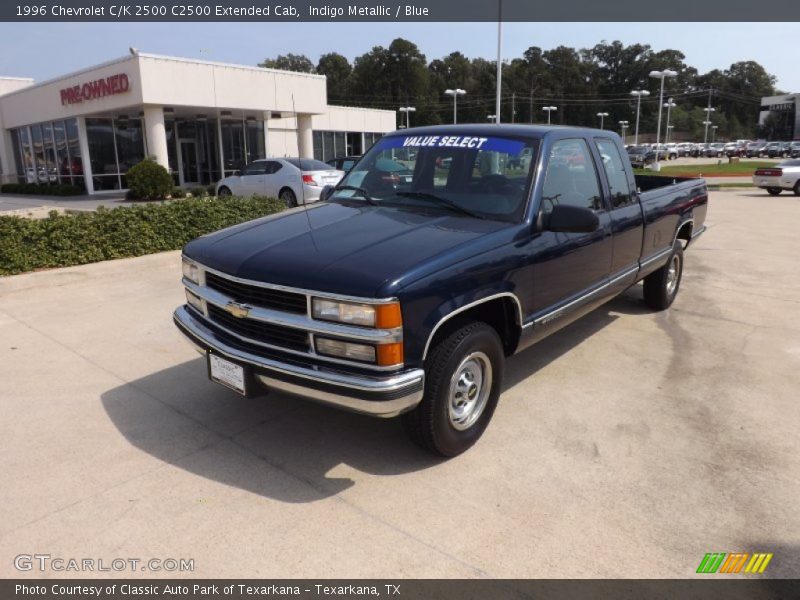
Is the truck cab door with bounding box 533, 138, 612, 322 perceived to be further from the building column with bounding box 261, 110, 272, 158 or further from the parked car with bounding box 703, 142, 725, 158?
the parked car with bounding box 703, 142, 725, 158

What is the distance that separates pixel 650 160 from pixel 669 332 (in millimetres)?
55632

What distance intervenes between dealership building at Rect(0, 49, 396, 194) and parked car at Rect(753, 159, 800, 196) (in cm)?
1716

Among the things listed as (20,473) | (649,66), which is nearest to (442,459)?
(20,473)

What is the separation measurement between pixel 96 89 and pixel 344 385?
25115 millimetres

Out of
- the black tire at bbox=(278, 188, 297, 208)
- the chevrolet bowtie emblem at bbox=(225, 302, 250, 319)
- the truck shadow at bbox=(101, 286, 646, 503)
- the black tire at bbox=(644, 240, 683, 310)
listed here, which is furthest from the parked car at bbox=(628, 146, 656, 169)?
the chevrolet bowtie emblem at bbox=(225, 302, 250, 319)

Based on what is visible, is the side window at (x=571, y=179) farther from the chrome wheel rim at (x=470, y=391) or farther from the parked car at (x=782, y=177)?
the parked car at (x=782, y=177)

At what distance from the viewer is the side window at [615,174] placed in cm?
506

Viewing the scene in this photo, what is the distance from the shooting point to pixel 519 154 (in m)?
4.16

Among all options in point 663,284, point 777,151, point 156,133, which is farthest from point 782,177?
point 777,151

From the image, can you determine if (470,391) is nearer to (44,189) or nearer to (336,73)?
(44,189)

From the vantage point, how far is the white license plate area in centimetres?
335

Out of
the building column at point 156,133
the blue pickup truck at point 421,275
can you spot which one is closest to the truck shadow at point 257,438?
the blue pickup truck at point 421,275

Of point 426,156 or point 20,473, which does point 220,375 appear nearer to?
point 20,473

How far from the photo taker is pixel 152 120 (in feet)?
75.0
